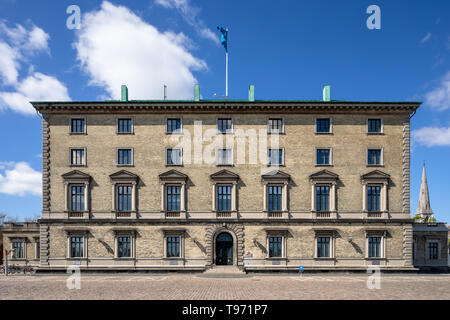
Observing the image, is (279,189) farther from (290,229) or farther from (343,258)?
(343,258)

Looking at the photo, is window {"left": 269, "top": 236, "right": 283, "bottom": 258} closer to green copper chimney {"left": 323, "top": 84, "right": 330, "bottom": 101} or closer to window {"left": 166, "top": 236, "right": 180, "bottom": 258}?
window {"left": 166, "top": 236, "right": 180, "bottom": 258}

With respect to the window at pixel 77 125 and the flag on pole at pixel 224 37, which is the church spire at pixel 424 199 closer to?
the flag on pole at pixel 224 37

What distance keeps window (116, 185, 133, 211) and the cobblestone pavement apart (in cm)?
692

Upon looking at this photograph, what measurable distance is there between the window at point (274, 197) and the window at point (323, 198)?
406 cm

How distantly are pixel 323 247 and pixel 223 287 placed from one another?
522 inches

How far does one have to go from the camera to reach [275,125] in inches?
1185

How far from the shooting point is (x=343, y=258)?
2870cm

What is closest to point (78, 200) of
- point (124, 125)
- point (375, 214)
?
point (124, 125)

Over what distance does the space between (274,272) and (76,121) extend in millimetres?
27354

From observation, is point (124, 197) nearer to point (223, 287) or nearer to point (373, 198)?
point (223, 287)

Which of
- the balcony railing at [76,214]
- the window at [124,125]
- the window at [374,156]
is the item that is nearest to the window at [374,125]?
the window at [374,156]

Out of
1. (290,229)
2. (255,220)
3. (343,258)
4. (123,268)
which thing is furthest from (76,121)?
(343,258)

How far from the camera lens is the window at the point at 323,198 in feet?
95.8

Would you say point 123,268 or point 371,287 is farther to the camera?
point 123,268
